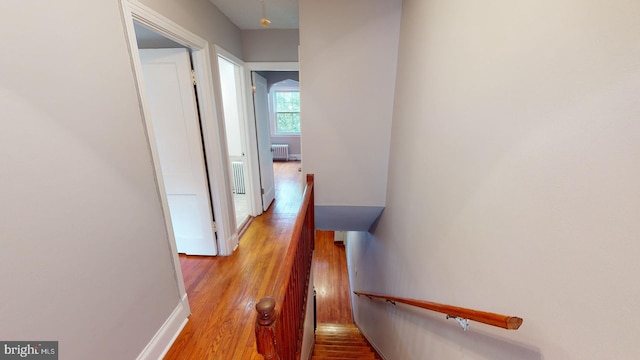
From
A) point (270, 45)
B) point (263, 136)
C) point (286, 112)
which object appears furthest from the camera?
point (286, 112)

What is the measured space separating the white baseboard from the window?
656 cm

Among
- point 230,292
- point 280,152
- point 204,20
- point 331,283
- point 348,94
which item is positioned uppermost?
point 204,20

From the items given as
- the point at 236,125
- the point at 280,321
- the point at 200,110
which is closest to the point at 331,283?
the point at 236,125

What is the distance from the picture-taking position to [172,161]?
7.93ft

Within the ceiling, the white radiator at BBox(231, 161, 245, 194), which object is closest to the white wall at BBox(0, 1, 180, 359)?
the ceiling

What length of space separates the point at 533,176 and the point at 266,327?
0.98 m

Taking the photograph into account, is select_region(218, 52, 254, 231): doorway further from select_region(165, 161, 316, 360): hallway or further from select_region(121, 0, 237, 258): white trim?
select_region(165, 161, 316, 360): hallway

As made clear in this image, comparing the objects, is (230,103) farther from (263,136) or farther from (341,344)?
(341,344)

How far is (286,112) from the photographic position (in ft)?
26.0

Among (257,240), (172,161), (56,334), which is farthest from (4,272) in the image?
(257,240)

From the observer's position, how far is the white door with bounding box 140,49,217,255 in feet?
7.17

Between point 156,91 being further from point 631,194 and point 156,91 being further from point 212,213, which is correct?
point 631,194

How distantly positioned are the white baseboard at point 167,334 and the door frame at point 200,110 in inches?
2.6

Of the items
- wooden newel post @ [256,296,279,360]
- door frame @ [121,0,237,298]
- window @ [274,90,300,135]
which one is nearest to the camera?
wooden newel post @ [256,296,279,360]
